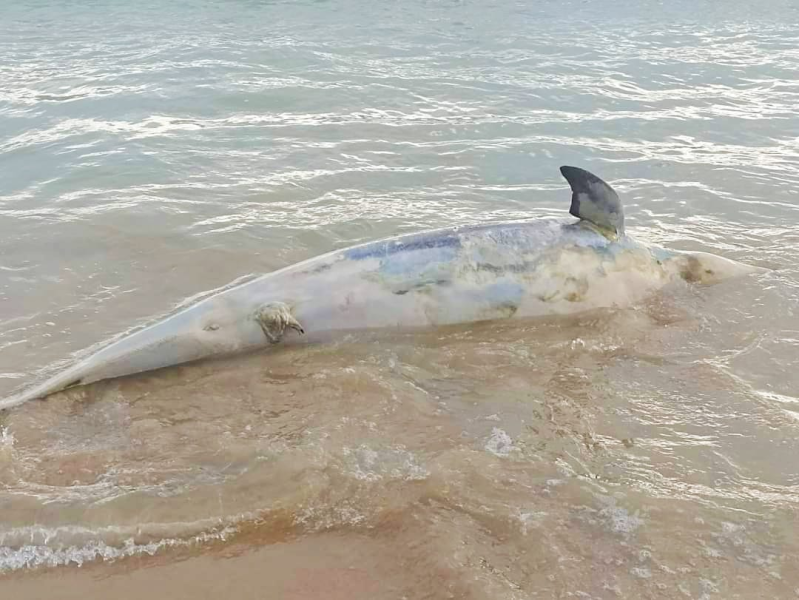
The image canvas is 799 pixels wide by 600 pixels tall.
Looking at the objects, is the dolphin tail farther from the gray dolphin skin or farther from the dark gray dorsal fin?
the dark gray dorsal fin

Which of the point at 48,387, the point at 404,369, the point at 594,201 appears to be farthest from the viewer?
the point at 594,201

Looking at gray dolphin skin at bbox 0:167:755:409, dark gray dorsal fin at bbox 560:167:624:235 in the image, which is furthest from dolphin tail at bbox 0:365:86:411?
dark gray dorsal fin at bbox 560:167:624:235

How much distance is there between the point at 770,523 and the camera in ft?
10.4

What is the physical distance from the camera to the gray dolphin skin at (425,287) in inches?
183

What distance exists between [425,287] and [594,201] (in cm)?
130

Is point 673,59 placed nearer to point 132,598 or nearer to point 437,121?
point 437,121

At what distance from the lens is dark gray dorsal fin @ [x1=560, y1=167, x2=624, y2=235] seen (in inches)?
200

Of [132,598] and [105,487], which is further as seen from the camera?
[105,487]

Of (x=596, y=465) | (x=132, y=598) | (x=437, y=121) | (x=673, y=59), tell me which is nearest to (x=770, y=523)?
(x=596, y=465)

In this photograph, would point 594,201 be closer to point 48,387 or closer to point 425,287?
point 425,287

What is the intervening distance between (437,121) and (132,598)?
772cm

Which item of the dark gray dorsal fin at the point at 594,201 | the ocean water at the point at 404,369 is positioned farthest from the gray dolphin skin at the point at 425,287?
the ocean water at the point at 404,369

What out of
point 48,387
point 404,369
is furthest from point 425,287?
point 48,387

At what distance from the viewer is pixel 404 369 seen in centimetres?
449
